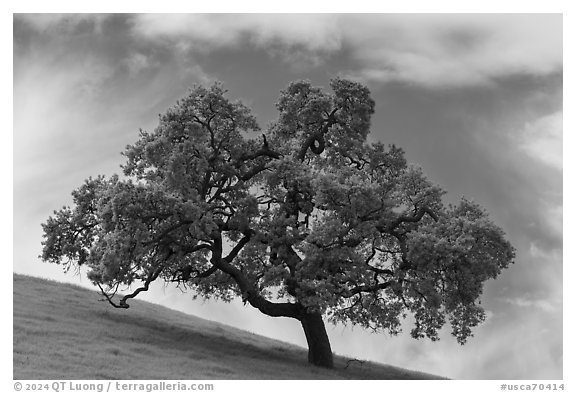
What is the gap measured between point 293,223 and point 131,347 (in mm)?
10081

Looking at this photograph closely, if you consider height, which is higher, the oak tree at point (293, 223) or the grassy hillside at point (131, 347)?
the oak tree at point (293, 223)

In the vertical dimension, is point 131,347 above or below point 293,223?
below

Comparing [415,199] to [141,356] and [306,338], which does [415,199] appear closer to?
[306,338]

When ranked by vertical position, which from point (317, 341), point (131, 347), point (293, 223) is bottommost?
point (131, 347)

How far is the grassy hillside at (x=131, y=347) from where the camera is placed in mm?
27672

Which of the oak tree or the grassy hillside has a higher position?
the oak tree

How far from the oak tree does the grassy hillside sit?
2.42 meters

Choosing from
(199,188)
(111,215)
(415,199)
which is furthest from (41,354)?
(415,199)

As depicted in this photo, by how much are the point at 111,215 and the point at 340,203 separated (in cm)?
1119

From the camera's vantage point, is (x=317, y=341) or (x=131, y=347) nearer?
(x=131, y=347)

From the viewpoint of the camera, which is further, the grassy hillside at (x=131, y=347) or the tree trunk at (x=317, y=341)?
the tree trunk at (x=317, y=341)

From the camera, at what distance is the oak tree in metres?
31.9

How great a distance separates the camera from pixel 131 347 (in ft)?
105

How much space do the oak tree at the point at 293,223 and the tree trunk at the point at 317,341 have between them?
6 centimetres
